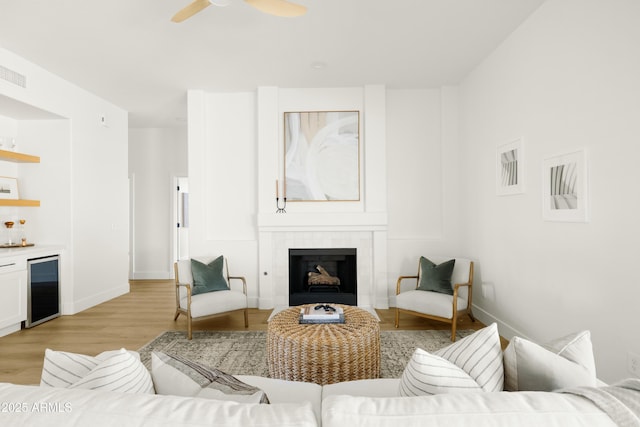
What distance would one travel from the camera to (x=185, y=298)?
3797mm

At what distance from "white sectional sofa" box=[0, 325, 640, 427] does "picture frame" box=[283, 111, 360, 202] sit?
359cm

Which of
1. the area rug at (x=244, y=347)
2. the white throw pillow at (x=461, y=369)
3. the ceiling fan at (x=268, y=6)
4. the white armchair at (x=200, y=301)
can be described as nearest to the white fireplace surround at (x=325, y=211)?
the white armchair at (x=200, y=301)

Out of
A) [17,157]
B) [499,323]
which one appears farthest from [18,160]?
[499,323]

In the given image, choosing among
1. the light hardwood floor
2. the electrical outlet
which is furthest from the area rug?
the electrical outlet

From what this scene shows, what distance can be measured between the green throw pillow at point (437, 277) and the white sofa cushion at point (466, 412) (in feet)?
9.98

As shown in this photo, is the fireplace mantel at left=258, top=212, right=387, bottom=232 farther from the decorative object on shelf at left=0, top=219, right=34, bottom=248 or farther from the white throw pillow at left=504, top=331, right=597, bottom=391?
the white throw pillow at left=504, top=331, right=597, bottom=391

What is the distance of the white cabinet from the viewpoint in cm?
354

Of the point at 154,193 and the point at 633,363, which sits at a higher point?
the point at 154,193

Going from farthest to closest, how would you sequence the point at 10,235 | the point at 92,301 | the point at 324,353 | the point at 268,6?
the point at 92,301 < the point at 10,235 < the point at 268,6 < the point at 324,353

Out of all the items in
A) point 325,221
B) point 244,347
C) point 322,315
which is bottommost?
point 244,347

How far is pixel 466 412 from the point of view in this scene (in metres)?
0.81

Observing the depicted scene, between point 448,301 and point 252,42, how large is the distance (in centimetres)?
333

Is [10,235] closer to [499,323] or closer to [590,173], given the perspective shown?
[499,323]

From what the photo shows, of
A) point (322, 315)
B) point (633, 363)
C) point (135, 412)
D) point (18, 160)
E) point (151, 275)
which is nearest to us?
point (135, 412)
